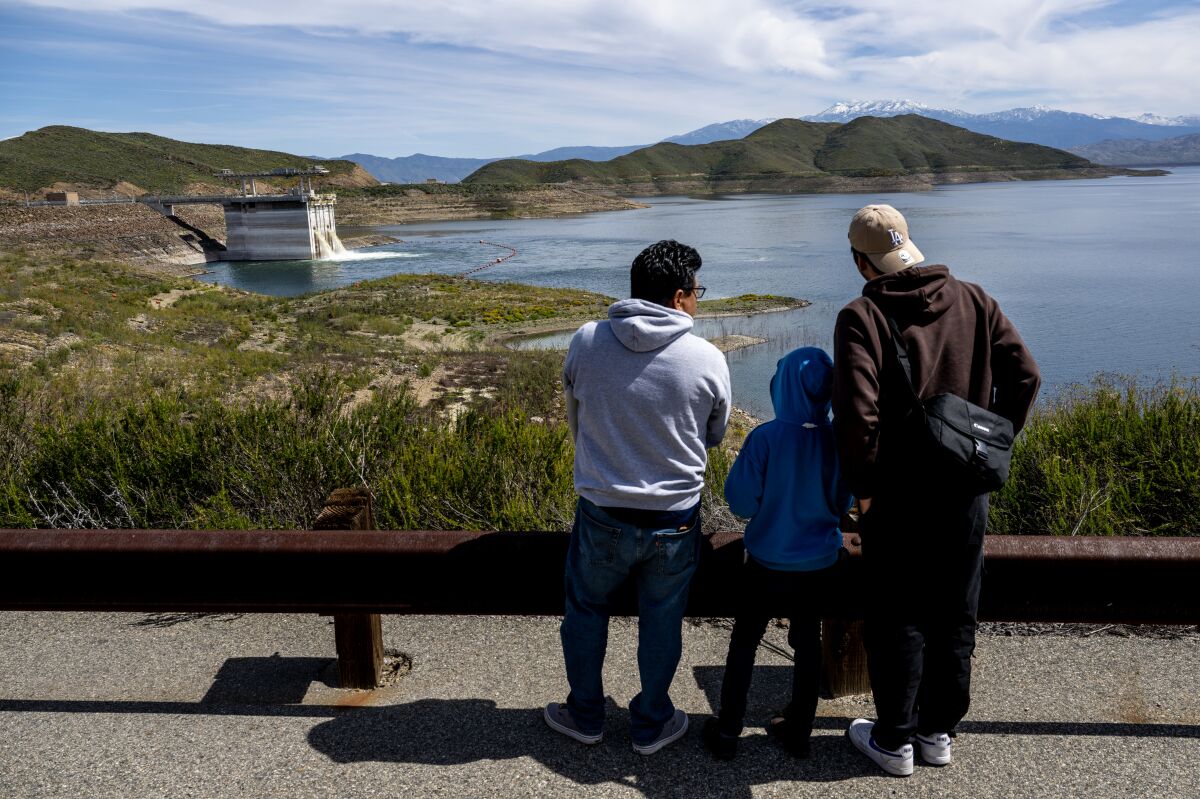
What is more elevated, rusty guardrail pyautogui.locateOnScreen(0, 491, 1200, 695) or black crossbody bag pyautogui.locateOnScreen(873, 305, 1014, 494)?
black crossbody bag pyautogui.locateOnScreen(873, 305, 1014, 494)

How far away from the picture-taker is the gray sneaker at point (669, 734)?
3055mm

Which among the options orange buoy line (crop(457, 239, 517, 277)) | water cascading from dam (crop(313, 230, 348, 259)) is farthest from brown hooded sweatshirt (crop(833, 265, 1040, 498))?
water cascading from dam (crop(313, 230, 348, 259))

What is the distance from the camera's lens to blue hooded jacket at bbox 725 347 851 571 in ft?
9.35

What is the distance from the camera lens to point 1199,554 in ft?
10.5

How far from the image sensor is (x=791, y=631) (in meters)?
3.07

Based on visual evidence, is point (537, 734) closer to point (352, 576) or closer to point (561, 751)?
point (561, 751)

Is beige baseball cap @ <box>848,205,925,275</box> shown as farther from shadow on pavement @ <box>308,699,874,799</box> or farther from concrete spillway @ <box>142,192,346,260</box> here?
concrete spillway @ <box>142,192,346,260</box>

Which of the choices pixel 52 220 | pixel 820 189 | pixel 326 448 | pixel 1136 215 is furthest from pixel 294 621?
pixel 820 189

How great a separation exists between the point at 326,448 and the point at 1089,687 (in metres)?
4.42

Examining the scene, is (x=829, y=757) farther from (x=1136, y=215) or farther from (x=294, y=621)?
(x=1136, y=215)

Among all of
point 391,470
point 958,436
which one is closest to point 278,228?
point 391,470

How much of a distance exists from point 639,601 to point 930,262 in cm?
1196

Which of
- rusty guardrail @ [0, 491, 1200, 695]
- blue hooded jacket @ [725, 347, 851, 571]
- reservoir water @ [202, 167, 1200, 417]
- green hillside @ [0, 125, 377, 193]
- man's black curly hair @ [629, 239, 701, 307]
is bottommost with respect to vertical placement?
reservoir water @ [202, 167, 1200, 417]

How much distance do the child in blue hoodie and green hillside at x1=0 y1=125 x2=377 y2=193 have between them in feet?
430
